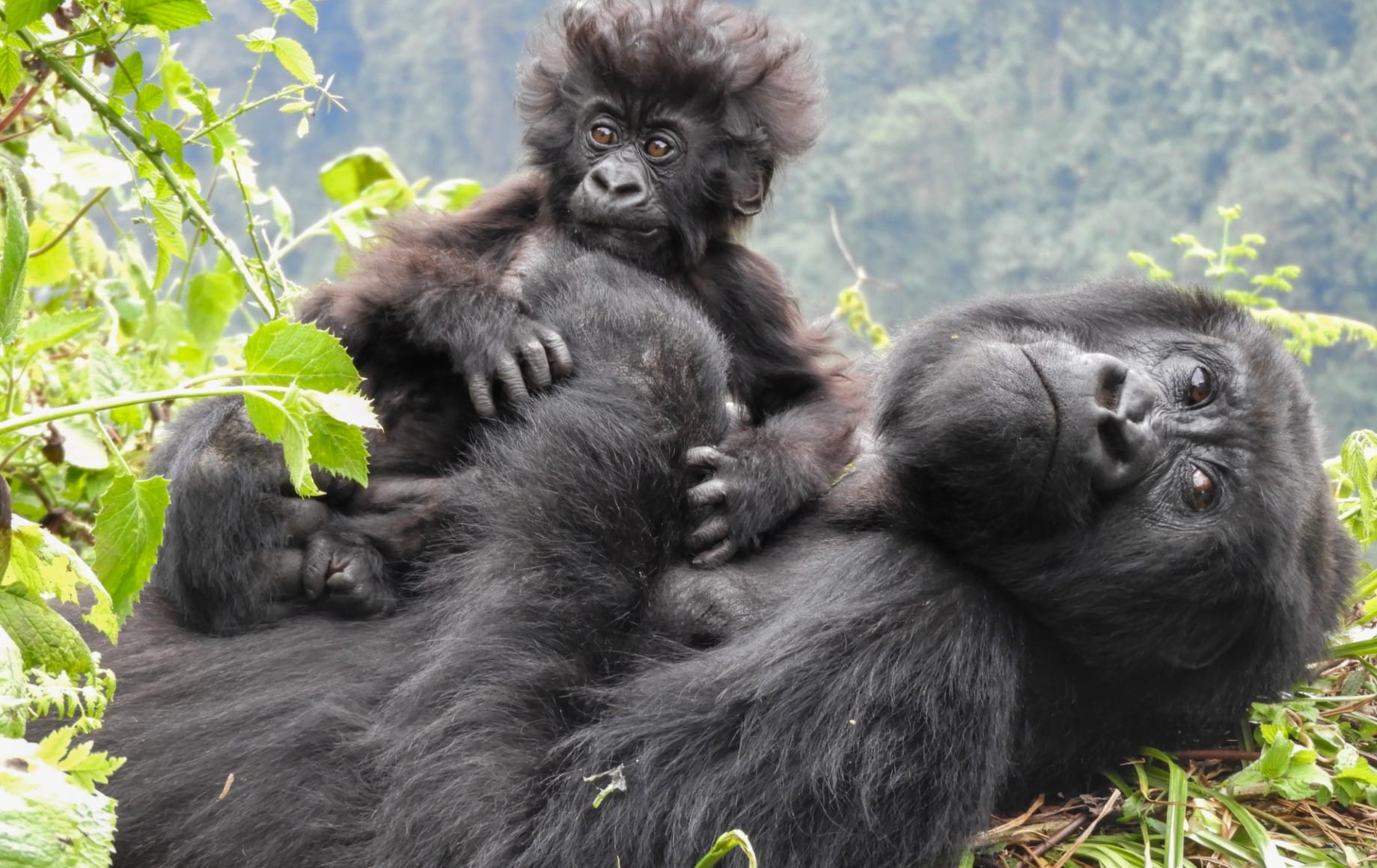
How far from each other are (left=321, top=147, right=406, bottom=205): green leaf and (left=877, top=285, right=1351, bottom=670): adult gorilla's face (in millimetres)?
2522

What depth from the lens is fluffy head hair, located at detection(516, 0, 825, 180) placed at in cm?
299

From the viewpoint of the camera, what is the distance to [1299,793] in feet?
6.64

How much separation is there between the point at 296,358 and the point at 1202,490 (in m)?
1.31

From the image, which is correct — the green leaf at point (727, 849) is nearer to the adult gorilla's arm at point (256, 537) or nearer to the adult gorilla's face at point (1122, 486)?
the adult gorilla's face at point (1122, 486)

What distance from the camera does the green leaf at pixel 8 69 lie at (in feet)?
5.82

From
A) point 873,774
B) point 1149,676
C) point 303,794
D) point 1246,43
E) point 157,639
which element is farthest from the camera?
point 1246,43

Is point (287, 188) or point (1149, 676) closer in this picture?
point (1149, 676)

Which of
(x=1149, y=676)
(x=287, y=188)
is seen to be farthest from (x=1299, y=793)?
(x=287, y=188)

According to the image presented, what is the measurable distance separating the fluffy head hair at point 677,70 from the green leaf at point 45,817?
216 cm

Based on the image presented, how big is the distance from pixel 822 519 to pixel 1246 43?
2098 centimetres

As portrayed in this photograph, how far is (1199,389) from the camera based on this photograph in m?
2.01

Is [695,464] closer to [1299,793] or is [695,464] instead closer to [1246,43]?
[1299,793]

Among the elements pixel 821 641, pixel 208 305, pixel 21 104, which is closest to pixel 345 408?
pixel 821 641

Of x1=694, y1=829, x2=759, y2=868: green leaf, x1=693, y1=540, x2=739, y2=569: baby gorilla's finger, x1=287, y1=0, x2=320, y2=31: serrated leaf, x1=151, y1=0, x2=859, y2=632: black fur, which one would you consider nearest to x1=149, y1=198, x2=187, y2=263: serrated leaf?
x1=151, y1=0, x2=859, y2=632: black fur
